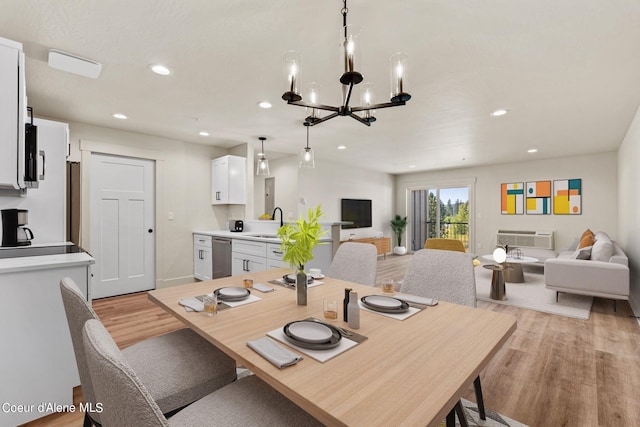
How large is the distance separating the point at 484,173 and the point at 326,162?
392 centimetres

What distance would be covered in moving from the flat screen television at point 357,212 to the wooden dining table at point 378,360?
18.8ft

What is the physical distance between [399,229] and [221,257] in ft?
18.8

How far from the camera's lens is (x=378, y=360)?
0.93m

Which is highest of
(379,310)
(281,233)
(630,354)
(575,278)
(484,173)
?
(484,173)

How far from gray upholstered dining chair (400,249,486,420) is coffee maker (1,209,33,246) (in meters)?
3.23

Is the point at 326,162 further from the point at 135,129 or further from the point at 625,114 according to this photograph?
the point at 625,114

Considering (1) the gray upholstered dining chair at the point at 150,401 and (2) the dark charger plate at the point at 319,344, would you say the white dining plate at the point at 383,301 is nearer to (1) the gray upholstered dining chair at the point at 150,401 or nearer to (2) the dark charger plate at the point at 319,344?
(2) the dark charger plate at the point at 319,344

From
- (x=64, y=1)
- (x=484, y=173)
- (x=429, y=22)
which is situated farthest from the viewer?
(x=484, y=173)

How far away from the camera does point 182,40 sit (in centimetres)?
203

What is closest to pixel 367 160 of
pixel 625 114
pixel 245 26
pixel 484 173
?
pixel 484 173

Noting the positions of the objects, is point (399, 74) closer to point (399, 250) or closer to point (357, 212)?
point (357, 212)

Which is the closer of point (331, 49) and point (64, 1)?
point (64, 1)

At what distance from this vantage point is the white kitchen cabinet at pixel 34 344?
62.7 inches

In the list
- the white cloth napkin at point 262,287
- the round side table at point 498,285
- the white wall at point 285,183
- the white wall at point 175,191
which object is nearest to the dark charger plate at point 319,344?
the white cloth napkin at point 262,287
